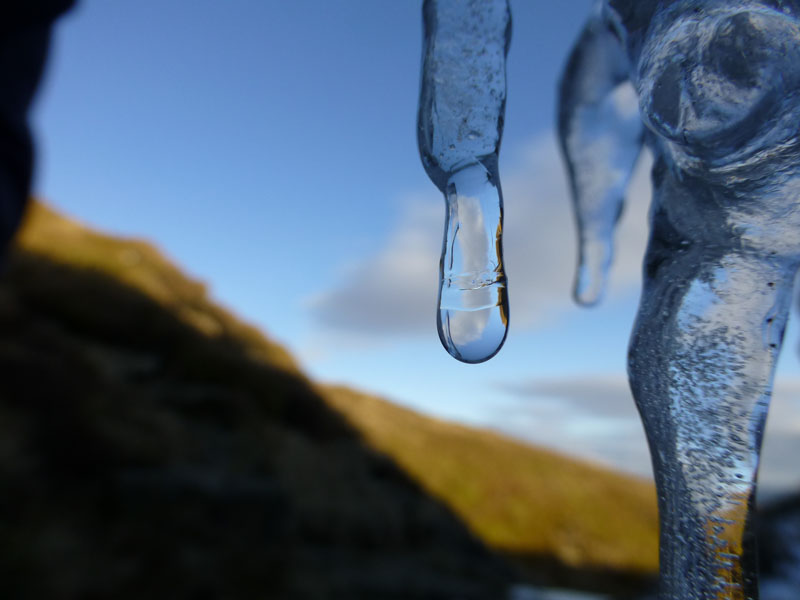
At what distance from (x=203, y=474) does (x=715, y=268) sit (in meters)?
3.90

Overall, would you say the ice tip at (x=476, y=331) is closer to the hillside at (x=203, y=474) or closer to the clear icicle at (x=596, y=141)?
the clear icicle at (x=596, y=141)

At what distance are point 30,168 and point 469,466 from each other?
8490mm

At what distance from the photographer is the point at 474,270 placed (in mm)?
458

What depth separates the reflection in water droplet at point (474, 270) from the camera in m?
0.44

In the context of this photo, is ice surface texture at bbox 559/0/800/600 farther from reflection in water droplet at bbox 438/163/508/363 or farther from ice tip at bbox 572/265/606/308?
ice tip at bbox 572/265/606/308

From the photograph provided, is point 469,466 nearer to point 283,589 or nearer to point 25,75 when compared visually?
point 283,589

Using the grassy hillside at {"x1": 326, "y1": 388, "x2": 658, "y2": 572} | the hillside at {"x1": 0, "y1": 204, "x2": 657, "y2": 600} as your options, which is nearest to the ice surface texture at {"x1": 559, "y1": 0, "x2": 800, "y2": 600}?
the hillside at {"x1": 0, "y1": 204, "x2": 657, "y2": 600}

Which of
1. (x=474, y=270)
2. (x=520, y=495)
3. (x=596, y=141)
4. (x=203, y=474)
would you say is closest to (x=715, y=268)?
(x=474, y=270)

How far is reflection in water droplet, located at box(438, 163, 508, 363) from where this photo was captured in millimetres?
438

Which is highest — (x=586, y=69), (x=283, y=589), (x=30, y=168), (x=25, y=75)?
(x=25, y=75)

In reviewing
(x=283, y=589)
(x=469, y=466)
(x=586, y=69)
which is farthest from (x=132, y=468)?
→ (x=469, y=466)

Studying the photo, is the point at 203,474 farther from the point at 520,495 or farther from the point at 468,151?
the point at 520,495

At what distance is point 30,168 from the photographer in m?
1.73

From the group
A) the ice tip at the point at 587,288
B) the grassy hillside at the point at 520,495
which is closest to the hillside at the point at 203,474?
the grassy hillside at the point at 520,495
